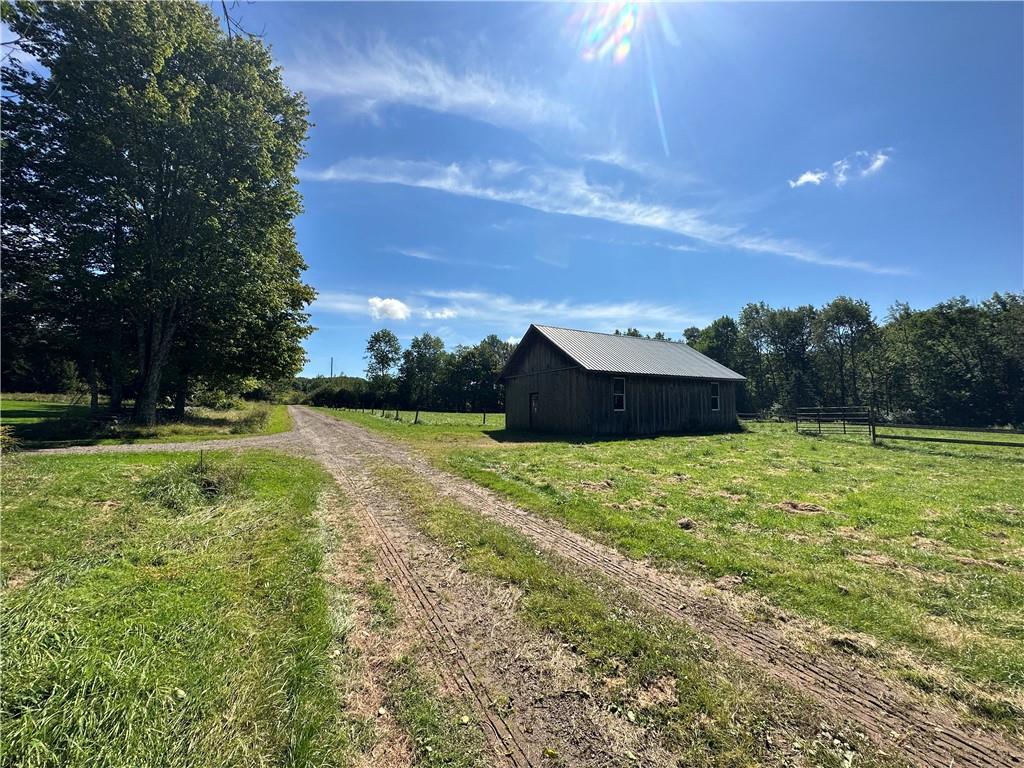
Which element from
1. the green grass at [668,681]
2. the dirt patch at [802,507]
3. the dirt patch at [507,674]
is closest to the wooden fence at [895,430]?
the dirt patch at [802,507]

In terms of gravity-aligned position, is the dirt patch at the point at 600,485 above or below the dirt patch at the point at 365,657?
above

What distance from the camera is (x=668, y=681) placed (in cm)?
311

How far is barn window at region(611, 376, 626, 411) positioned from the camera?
21.7m

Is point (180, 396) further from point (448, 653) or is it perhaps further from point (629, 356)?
point (448, 653)

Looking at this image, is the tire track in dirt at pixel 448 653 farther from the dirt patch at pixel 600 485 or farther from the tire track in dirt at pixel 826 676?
the dirt patch at pixel 600 485

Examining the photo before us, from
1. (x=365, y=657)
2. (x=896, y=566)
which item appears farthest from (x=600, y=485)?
(x=365, y=657)

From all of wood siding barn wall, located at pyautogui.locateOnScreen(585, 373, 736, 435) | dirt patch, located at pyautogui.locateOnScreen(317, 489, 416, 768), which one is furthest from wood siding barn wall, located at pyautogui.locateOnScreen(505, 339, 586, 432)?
dirt patch, located at pyautogui.locateOnScreen(317, 489, 416, 768)

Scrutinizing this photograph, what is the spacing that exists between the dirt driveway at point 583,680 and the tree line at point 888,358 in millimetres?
47594

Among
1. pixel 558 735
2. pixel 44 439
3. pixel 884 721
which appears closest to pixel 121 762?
pixel 558 735

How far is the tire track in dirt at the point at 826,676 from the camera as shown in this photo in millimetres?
2527

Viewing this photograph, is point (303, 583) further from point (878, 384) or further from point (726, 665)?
point (878, 384)

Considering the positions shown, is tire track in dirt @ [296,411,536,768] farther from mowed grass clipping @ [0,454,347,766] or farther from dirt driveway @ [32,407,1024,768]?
mowed grass clipping @ [0,454,347,766]

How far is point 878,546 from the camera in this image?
5770 mm

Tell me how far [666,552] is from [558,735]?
340 cm
